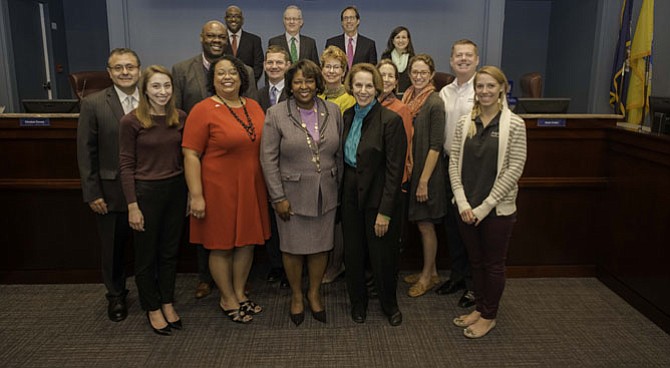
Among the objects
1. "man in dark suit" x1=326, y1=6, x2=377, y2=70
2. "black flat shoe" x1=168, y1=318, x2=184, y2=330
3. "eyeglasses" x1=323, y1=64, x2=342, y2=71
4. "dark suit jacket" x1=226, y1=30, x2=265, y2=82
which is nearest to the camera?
"black flat shoe" x1=168, y1=318, x2=184, y2=330

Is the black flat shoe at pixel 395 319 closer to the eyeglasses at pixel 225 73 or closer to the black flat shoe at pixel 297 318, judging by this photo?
the black flat shoe at pixel 297 318

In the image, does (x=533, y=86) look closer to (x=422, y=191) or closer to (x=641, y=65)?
(x=641, y=65)

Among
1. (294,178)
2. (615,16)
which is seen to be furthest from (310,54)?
(615,16)

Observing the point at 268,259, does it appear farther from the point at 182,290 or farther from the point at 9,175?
the point at 9,175

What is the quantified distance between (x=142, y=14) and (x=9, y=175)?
3426 mm

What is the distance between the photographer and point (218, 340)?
2732 millimetres

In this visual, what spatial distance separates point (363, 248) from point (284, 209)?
515 millimetres

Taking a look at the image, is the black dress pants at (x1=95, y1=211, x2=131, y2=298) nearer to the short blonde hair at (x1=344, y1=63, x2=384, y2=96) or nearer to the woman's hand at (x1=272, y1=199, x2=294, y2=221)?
the woman's hand at (x1=272, y1=199, x2=294, y2=221)

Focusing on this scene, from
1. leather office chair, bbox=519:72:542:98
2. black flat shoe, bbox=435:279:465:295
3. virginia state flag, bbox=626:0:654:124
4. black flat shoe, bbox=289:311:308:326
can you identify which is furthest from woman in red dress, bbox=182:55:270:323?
virginia state flag, bbox=626:0:654:124

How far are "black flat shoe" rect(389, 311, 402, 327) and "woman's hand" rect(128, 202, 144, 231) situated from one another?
4.77 ft

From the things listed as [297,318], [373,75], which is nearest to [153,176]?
[297,318]

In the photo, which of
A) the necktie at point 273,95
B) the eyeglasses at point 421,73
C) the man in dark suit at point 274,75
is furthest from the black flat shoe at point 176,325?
the eyeglasses at point 421,73

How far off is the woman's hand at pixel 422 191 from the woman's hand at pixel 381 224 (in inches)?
16.6

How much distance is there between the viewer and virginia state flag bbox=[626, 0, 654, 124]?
457 cm
